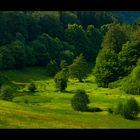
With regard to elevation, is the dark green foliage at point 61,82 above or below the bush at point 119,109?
below

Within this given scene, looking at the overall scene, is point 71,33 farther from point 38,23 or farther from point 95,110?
point 95,110

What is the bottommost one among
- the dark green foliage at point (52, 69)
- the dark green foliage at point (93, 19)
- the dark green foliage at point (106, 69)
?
the dark green foliage at point (52, 69)

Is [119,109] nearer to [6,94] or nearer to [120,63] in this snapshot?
[6,94]

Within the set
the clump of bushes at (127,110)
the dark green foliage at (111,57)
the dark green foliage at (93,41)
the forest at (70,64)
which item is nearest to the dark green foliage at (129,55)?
the forest at (70,64)

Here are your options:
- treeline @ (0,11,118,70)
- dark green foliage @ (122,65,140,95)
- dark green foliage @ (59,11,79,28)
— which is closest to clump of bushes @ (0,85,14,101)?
dark green foliage @ (122,65,140,95)

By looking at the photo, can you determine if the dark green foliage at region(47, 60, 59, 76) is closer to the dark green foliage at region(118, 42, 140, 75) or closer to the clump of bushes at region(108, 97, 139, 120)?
the dark green foliage at region(118, 42, 140, 75)

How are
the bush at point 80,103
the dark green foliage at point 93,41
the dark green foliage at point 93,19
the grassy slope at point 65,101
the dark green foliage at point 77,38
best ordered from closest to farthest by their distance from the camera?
the grassy slope at point 65,101
the bush at point 80,103
the dark green foliage at point 93,41
the dark green foliage at point 77,38
the dark green foliage at point 93,19

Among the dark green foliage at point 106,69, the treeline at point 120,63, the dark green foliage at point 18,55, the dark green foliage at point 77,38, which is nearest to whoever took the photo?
the treeline at point 120,63

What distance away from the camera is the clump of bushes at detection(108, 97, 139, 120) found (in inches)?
1478

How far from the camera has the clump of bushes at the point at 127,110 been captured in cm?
3753

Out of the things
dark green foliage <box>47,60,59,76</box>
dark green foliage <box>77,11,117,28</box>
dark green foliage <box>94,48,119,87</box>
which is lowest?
dark green foliage <box>47,60,59,76</box>

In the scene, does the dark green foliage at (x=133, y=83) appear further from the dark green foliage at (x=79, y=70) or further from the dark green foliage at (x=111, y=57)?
the dark green foliage at (x=79, y=70)

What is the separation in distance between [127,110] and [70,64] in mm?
34162
